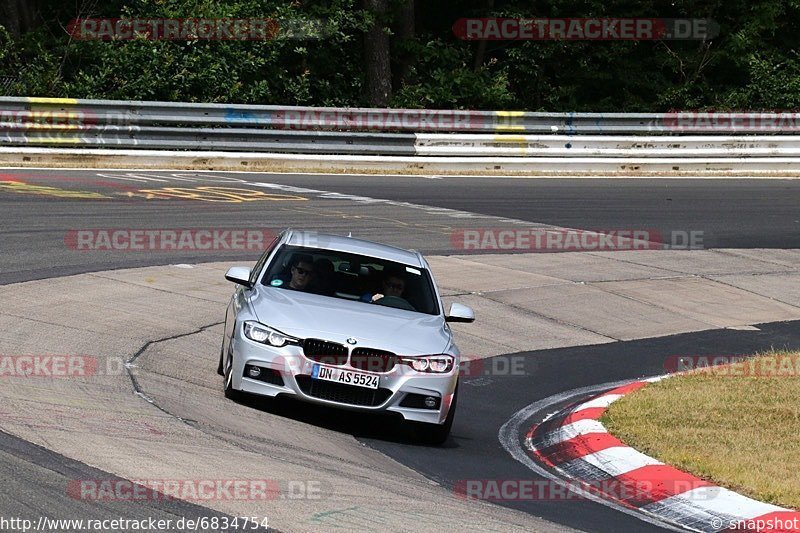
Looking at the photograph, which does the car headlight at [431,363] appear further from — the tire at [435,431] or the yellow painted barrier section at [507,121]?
the yellow painted barrier section at [507,121]

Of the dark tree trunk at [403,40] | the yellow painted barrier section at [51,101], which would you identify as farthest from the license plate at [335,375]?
the dark tree trunk at [403,40]

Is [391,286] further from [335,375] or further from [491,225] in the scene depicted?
[491,225]

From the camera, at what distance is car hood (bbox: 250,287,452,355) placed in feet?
31.0

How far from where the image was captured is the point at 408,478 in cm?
820

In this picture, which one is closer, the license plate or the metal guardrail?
the license plate

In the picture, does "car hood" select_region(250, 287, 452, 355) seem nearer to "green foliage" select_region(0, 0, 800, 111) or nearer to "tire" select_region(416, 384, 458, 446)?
"tire" select_region(416, 384, 458, 446)

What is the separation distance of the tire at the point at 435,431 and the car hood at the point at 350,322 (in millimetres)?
509

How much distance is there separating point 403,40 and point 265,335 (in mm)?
23686

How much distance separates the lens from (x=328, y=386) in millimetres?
9305

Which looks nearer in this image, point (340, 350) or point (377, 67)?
point (340, 350)

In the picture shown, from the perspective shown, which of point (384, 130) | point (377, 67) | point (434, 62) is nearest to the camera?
point (384, 130)

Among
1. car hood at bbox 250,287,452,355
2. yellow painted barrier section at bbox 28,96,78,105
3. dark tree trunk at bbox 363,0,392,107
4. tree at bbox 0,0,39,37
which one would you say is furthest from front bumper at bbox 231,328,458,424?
tree at bbox 0,0,39,37

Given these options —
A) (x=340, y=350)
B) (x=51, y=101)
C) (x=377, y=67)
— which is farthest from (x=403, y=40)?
(x=340, y=350)

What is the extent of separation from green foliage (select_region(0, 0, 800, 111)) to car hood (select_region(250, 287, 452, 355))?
61.3 feet
